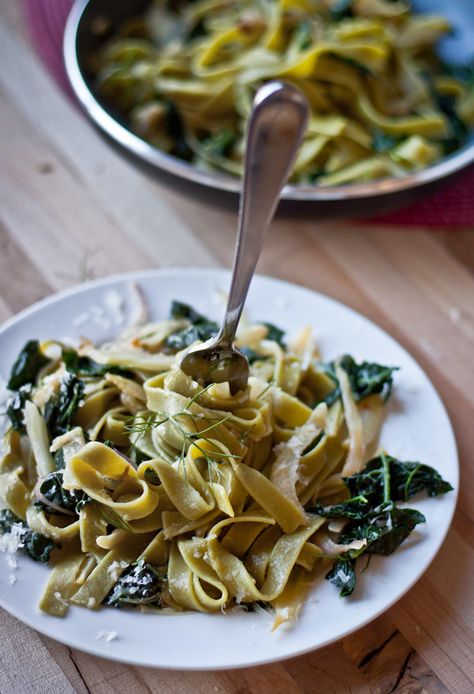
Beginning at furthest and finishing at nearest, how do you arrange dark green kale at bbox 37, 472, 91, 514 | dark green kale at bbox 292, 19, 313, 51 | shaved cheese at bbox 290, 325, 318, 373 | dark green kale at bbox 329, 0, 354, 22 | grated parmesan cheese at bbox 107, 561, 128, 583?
dark green kale at bbox 329, 0, 354, 22
dark green kale at bbox 292, 19, 313, 51
shaved cheese at bbox 290, 325, 318, 373
dark green kale at bbox 37, 472, 91, 514
grated parmesan cheese at bbox 107, 561, 128, 583

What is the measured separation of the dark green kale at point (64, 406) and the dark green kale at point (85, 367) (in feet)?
0.22

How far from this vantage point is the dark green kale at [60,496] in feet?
7.90

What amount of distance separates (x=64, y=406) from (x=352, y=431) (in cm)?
92

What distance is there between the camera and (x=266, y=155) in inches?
77.1

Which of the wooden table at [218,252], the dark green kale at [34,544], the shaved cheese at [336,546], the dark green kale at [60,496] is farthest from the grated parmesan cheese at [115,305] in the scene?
the shaved cheese at [336,546]

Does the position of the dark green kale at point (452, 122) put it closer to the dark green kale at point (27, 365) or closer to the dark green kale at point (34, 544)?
the dark green kale at point (27, 365)

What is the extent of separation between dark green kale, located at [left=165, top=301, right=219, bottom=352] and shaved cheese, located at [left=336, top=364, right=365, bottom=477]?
1.57 feet

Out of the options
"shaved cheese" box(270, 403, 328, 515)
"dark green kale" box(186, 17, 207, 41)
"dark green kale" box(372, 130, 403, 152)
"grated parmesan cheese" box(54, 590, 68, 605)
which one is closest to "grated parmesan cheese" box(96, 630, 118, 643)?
"grated parmesan cheese" box(54, 590, 68, 605)

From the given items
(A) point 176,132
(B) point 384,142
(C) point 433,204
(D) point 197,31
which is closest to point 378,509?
(C) point 433,204

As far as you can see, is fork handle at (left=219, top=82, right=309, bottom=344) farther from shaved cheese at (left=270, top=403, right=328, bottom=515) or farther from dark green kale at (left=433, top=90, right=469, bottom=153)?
dark green kale at (left=433, top=90, right=469, bottom=153)

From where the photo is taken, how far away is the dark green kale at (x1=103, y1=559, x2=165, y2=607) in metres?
2.27

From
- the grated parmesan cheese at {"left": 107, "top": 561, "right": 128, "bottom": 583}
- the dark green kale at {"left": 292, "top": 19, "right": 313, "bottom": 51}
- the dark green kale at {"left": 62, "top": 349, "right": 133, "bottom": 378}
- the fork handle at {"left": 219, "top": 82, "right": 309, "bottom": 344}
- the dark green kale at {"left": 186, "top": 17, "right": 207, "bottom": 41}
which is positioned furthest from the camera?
the dark green kale at {"left": 186, "top": 17, "right": 207, "bottom": 41}

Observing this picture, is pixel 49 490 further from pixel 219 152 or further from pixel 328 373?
pixel 219 152

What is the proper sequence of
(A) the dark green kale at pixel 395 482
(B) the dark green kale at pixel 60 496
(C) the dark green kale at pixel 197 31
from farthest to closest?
1. (C) the dark green kale at pixel 197 31
2. (A) the dark green kale at pixel 395 482
3. (B) the dark green kale at pixel 60 496
